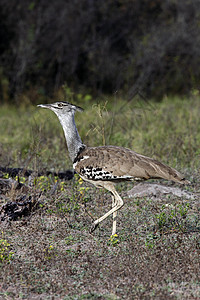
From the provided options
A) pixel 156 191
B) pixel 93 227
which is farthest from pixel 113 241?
pixel 156 191

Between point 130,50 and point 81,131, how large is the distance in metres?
6.57

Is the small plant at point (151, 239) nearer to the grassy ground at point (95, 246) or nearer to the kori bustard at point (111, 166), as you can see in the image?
the grassy ground at point (95, 246)

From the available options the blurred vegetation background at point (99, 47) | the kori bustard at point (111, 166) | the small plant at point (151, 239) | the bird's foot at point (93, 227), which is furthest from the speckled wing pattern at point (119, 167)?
the blurred vegetation background at point (99, 47)

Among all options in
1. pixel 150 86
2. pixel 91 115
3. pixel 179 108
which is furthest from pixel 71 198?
pixel 150 86

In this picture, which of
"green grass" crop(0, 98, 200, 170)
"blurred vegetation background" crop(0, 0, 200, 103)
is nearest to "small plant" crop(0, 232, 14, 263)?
"green grass" crop(0, 98, 200, 170)

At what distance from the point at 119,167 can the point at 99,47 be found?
9.55 meters

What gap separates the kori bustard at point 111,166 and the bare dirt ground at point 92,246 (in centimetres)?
30

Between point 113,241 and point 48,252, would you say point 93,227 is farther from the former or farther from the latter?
point 48,252

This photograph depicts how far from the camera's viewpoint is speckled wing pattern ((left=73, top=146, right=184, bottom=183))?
396cm

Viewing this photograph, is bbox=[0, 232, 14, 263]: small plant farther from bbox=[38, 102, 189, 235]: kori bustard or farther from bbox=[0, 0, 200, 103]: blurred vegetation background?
bbox=[0, 0, 200, 103]: blurred vegetation background

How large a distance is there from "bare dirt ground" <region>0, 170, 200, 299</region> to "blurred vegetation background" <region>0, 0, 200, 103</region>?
6.93 metres

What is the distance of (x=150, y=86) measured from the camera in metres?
13.0

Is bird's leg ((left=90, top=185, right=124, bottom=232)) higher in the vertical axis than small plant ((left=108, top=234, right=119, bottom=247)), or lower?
higher

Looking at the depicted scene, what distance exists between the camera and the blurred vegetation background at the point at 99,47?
40.1 ft
